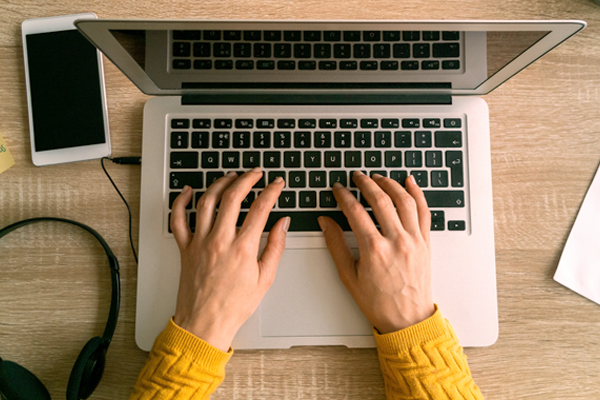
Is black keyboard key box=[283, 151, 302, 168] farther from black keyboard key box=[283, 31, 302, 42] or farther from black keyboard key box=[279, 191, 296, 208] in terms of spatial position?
black keyboard key box=[283, 31, 302, 42]

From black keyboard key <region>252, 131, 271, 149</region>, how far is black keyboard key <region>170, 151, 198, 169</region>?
11cm

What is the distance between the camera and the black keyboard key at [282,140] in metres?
0.64

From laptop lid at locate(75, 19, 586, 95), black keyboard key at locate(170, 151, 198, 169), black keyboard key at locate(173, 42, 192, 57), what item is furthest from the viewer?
black keyboard key at locate(170, 151, 198, 169)

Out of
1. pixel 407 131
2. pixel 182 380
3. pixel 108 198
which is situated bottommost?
pixel 182 380

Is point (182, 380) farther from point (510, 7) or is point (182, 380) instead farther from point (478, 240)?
point (510, 7)

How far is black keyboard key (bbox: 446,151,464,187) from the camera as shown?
64cm

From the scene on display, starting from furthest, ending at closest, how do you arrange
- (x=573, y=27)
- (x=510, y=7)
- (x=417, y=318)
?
1. (x=510, y=7)
2. (x=417, y=318)
3. (x=573, y=27)

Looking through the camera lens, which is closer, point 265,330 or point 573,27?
point 573,27

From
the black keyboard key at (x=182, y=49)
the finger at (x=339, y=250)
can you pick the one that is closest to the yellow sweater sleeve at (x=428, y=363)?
the finger at (x=339, y=250)

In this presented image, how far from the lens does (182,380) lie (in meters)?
0.54

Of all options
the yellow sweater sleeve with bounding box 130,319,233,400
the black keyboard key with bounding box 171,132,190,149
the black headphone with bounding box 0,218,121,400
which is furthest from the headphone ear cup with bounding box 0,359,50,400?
the black keyboard key with bounding box 171,132,190,149

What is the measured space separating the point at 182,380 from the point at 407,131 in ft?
1.78

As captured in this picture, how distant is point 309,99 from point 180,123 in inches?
9.2

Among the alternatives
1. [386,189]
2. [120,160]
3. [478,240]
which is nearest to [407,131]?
[386,189]
